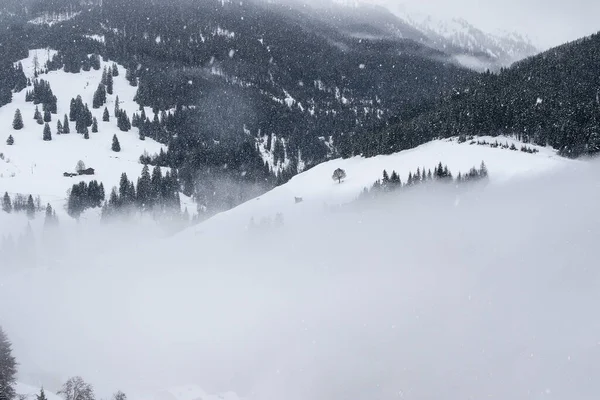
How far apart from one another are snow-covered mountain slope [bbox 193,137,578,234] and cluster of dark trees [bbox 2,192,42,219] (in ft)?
145

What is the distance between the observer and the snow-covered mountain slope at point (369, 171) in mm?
127938

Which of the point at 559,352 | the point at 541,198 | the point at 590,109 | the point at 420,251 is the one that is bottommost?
the point at 559,352

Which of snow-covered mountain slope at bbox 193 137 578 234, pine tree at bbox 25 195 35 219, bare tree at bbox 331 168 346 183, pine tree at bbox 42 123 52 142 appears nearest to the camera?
snow-covered mountain slope at bbox 193 137 578 234

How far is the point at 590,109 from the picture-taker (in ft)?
468

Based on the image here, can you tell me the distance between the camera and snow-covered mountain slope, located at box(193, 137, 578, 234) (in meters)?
128

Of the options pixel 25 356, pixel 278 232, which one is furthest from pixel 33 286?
pixel 278 232

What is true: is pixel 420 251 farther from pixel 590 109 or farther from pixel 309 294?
pixel 590 109

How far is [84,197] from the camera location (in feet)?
522

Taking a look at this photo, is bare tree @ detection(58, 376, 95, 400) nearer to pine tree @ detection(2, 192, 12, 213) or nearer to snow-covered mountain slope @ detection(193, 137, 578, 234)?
snow-covered mountain slope @ detection(193, 137, 578, 234)

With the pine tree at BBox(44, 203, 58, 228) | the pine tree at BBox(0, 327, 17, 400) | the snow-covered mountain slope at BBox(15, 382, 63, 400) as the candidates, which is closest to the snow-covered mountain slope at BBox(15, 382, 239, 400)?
the snow-covered mountain slope at BBox(15, 382, 63, 400)

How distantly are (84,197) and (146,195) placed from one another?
1840 centimetres

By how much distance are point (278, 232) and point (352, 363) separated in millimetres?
43504

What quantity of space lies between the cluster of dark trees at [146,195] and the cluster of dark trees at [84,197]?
114 inches

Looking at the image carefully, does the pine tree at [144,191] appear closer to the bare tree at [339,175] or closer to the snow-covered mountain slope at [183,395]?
the bare tree at [339,175]
